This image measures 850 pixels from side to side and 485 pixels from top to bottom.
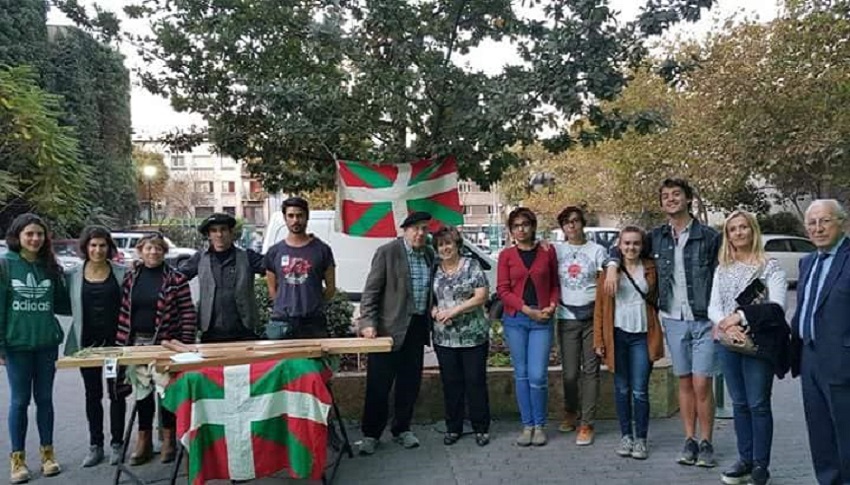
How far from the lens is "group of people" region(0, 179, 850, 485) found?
440 cm

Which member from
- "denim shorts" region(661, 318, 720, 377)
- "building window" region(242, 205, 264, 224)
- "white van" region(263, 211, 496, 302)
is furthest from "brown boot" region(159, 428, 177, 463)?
"building window" region(242, 205, 264, 224)

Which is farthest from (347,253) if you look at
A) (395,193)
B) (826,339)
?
(826,339)

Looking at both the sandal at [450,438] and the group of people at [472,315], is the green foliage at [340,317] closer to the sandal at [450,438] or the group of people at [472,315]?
the group of people at [472,315]

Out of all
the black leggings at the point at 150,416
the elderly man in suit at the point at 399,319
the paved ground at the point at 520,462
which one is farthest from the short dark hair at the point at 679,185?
the black leggings at the point at 150,416

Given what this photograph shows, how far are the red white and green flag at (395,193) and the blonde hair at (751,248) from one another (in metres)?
2.52

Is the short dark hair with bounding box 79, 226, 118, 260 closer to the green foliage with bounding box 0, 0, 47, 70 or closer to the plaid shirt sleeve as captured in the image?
the plaid shirt sleeve

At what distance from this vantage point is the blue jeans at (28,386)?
4754 mm

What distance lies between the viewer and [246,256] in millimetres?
5156

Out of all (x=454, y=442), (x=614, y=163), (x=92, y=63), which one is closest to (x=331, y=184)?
(x=454, y=442)

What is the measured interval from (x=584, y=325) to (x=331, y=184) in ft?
10.6

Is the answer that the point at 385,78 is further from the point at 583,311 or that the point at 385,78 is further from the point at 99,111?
the point at 99,111

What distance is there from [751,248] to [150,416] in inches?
165

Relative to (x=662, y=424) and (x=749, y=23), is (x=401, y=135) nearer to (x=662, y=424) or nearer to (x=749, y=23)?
(x=662, y=424)

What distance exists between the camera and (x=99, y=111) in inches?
1371
